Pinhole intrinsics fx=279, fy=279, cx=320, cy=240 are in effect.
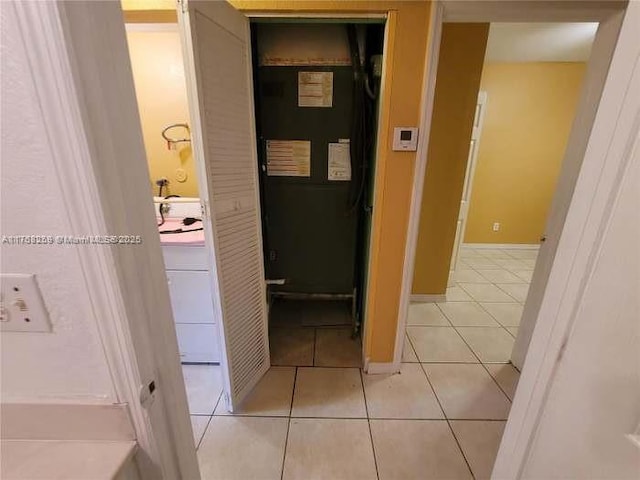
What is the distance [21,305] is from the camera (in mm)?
471

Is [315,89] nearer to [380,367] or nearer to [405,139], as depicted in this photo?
[405,139]

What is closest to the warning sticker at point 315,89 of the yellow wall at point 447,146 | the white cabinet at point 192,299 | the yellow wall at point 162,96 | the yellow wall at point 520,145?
the yellow wall at point 162,96

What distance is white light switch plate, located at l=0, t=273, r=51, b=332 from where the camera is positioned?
0.46 metres

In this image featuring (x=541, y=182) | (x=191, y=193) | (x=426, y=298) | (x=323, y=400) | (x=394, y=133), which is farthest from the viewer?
(x=541, y=182)

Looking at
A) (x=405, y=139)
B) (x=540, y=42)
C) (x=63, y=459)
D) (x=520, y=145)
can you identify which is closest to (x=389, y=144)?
(x=405, y=139)

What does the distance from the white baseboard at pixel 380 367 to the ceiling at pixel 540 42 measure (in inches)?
123

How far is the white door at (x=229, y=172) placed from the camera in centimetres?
112

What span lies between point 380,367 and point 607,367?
4.73 ft

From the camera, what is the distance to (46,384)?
20.7 inches

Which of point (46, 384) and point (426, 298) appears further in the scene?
point (426, 298)

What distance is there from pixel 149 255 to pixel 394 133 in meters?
1.30

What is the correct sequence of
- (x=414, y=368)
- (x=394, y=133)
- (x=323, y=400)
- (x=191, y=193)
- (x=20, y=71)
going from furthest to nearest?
(x=191, y=193)
(x=414, y=368)
(x=323, y=400)
(x=394, y=133)
(x=20, y=71)

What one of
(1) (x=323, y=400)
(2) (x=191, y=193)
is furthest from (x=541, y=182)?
(2) (x=191, y=193)

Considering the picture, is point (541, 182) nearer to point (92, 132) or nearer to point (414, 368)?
point (414, 368)
